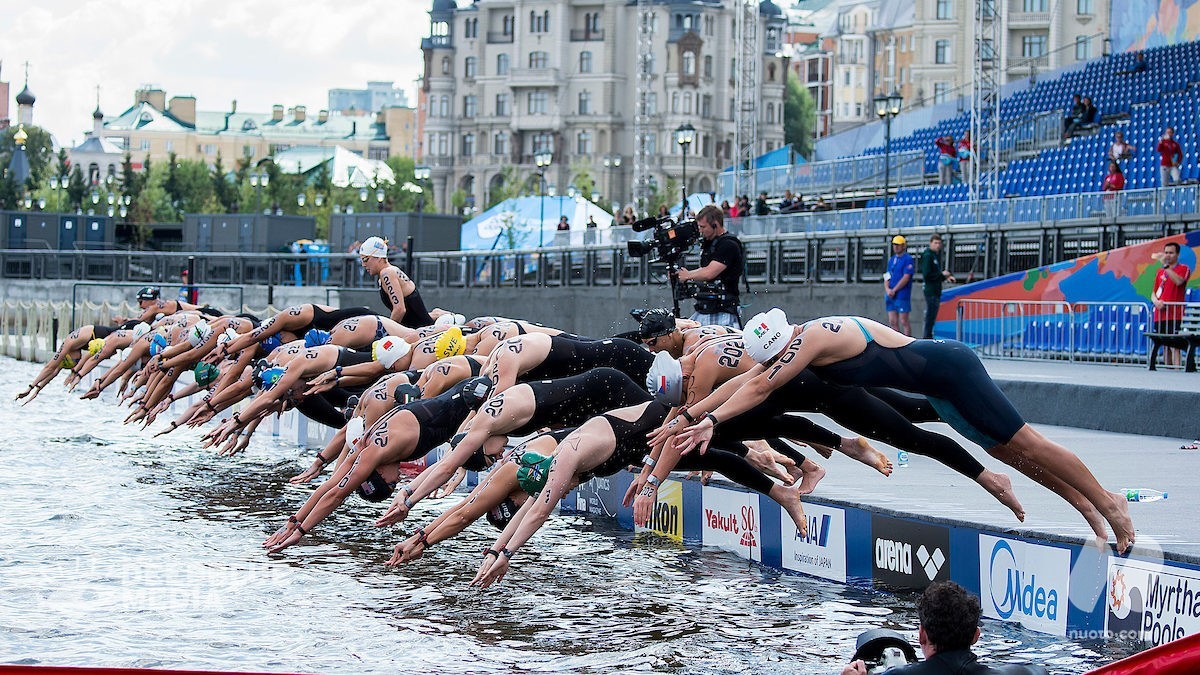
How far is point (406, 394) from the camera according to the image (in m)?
13.1

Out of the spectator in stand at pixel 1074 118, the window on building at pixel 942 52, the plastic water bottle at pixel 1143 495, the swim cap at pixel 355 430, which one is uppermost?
the window on building at pixel 942 52

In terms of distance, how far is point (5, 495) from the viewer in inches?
650

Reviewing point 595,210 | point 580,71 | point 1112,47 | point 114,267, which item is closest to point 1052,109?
point 1112,47

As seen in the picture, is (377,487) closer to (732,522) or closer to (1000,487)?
(732,522)

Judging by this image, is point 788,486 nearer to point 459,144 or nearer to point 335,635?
point 335,635

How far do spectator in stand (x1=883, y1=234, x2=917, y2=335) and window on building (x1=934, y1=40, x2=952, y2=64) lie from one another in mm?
77926

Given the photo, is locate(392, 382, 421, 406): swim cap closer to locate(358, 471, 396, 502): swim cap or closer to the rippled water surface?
locate(358, 471, 396, 502): swim cap

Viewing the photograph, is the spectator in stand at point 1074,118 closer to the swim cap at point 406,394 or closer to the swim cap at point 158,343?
the swim cap at point 158,343

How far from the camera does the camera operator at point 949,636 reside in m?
5.96

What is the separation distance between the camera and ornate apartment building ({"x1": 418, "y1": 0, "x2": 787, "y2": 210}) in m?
121

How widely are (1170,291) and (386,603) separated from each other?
12072mm

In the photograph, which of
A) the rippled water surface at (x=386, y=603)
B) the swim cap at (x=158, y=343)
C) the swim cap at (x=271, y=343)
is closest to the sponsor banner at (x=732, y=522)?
the rippled water surface at (x=386, y=603)

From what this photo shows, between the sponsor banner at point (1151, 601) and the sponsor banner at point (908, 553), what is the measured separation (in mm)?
1434

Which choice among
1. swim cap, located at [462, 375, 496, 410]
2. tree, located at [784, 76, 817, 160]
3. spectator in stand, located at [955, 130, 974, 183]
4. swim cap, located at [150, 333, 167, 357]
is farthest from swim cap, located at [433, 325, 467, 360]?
tree, located at [784, 76, 817, 160]
